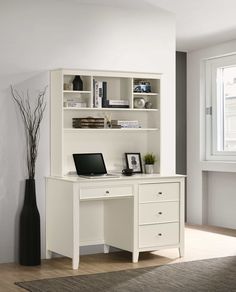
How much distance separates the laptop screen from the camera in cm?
593

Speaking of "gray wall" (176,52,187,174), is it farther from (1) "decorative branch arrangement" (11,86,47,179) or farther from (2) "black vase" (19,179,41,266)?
(2) "black vase" (19,179,41,266)

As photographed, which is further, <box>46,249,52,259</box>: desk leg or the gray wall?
the gray wall

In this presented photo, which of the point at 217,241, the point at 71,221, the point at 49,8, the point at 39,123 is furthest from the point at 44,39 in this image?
the point at 217,241

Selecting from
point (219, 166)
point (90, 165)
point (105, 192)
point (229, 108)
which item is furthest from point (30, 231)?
point (229, 108)

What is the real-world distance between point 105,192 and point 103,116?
88 centimetres

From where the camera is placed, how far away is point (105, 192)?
18.5ft

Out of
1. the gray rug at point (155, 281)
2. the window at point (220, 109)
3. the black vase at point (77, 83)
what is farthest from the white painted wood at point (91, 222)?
the window at point (220, 109)

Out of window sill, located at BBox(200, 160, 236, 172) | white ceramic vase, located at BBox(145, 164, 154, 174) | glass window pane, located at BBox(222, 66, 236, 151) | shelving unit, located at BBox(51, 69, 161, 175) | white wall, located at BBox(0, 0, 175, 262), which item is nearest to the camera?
white wall, located at BBox(0, 0, 175, 262)

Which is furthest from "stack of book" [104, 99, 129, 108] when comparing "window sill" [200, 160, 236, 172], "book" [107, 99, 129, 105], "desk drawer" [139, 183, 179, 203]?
"window sill" [200, 160, 236, 172]

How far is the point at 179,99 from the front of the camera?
8562 millimetres

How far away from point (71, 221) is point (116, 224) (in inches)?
26.5

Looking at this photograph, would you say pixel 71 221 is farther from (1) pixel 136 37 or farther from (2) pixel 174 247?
(1) pixel 136 37

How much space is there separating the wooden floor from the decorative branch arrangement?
2.70 feet

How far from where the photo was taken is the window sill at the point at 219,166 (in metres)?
7.64
